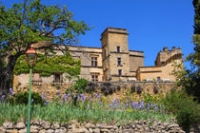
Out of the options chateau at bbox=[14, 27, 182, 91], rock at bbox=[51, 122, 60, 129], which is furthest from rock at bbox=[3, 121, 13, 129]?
chateau at bbox=[14, 27, 182, 91]

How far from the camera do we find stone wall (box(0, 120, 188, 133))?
29.1 feet

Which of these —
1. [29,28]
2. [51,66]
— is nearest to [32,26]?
[29,28]

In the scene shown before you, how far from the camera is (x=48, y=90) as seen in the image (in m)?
24.1

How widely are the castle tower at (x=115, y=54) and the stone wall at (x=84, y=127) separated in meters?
26.1

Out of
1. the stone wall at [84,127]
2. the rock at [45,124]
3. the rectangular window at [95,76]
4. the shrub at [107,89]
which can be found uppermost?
the rectangular window at [95,76]

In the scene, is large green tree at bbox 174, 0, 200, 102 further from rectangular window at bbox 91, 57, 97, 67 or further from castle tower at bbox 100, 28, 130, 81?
rectangular window at bbox 91, 57, 97, 67

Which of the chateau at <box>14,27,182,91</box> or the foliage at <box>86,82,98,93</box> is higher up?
the chateau at <box>14,27,182,91</box>

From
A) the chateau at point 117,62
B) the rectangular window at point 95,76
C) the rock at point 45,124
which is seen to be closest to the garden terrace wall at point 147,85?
the chateau at point 117,62

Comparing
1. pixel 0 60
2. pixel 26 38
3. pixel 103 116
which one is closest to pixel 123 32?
pixel 0 60

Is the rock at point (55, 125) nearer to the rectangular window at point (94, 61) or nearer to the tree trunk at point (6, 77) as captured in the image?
the tree trunk at point (6, 77)

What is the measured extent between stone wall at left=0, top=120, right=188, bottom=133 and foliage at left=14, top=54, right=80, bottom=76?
54.5 ft

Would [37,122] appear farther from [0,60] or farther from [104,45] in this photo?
[104,45]

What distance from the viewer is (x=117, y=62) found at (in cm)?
4072

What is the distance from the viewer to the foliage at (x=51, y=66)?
28.1 meters
